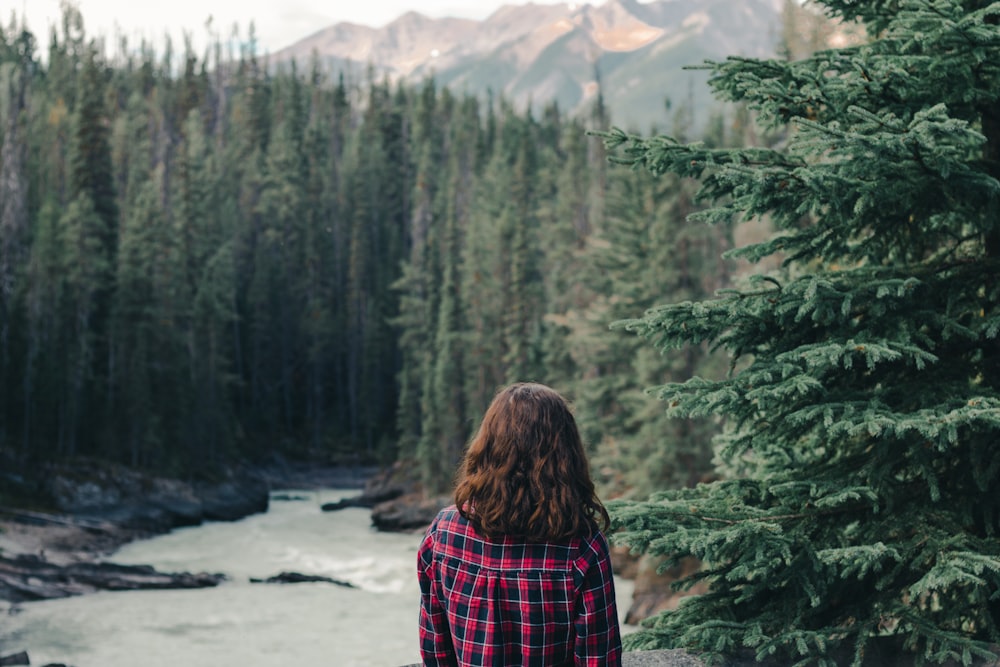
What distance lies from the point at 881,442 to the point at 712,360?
22332mm

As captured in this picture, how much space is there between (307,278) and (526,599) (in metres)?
69.9

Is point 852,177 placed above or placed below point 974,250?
above

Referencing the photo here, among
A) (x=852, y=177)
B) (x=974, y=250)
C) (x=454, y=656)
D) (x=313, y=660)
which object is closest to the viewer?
(x=454, y=656)

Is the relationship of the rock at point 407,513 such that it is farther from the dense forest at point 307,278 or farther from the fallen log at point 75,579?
the fallen log at point 75,579

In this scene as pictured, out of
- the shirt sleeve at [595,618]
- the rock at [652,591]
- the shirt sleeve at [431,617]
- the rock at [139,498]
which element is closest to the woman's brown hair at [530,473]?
the shirt sleeve at [595,618]

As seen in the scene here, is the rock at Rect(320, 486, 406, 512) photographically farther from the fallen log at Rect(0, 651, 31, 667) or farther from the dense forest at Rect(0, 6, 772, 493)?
the fallen log at Rect(0, 651, 31, 667)

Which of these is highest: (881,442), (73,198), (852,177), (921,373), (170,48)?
(170,48)

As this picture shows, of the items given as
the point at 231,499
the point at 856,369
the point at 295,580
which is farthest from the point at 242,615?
the point at 231,499

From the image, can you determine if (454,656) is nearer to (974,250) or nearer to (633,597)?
(974,250)

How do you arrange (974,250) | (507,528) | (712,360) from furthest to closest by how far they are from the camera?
(712,360) → (974,250) → (507,528)

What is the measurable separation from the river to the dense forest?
29.1 ft

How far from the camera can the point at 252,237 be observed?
73.6 metres

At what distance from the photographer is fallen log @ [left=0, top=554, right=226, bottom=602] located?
2400 centimetres

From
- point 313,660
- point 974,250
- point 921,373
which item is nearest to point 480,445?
point 921,373
